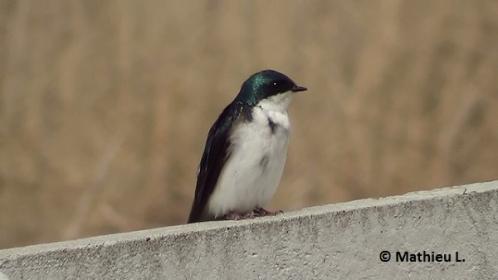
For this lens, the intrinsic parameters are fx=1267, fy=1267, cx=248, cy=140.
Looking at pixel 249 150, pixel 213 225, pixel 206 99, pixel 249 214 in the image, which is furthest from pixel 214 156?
pixel 206 99

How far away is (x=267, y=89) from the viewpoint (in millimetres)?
4043

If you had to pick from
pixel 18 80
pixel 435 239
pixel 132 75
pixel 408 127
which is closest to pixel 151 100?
pixel 132 75

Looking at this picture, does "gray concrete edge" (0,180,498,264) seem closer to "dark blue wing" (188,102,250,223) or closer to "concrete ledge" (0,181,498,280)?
"concrete ledge" (0,181,498,280)

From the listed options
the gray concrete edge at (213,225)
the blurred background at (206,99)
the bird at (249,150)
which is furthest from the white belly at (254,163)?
the blurred background at (206,99)

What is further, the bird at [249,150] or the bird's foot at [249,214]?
the bird at [249,150]

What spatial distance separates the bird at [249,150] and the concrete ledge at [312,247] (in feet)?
1.77

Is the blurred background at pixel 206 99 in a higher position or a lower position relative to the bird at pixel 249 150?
lower

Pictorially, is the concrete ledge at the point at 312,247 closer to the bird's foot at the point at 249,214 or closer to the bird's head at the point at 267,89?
the bird's foot at the point at 249,214

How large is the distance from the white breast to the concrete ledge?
53cm

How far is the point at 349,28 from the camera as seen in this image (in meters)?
6.21

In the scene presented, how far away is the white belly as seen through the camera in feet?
12.9

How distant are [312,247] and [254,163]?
705 mm

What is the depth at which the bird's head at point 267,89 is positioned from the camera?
4.04m

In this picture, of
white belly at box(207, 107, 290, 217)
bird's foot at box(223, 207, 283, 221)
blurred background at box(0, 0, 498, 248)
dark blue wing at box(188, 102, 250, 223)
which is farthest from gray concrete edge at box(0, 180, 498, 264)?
blurred background at box(0, 0, 498, 248)
